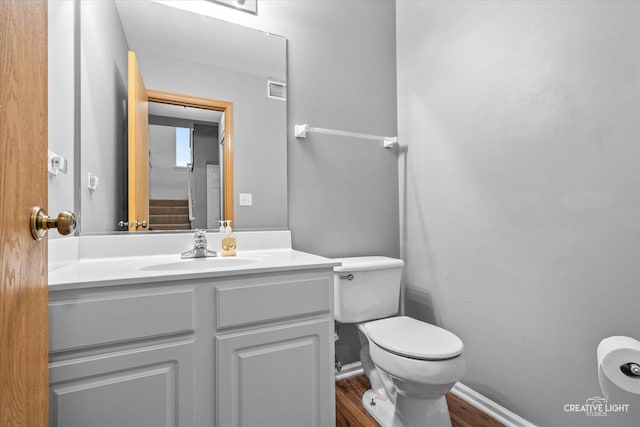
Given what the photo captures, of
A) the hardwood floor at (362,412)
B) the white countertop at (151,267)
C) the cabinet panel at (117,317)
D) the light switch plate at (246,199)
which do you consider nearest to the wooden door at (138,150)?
the white countertop at (151,267)

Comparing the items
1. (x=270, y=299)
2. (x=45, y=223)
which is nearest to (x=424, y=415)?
(x=270, y=299)

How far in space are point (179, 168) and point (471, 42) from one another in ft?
5.21

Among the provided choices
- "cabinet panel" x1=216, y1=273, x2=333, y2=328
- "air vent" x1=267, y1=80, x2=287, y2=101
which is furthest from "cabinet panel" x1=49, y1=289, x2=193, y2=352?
"air vent" x1=267, y1=80, x2=287, y2=101

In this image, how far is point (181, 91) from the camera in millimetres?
1456

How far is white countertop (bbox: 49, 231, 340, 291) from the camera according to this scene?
2.82 feet

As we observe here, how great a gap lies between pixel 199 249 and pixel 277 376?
635mm

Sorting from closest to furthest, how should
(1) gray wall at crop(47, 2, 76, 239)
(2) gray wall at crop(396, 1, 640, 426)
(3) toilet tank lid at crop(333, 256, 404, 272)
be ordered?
(1) gray wall at crop(47, 2, 76, 239) → (2) gray wall at crop(396, 1, 640, 426) → (3) toilet tank lid at crop(333, 256, 404, 272)

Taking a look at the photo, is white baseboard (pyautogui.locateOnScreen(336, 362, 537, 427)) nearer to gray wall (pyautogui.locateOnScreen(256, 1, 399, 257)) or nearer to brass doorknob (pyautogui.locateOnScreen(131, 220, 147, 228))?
gray wall (pyautogui.locateOnScreen(256, 1, 399, 257))

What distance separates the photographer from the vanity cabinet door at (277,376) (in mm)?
1008

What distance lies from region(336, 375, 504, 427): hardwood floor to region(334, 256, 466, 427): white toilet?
0.05 m

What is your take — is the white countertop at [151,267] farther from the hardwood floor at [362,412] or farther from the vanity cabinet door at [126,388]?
the hardwood floor at [362,412]

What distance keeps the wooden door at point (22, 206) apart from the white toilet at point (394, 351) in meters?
1.09

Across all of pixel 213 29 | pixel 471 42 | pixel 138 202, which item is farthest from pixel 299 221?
pixel 471 42

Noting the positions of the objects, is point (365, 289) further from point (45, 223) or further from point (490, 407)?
point (45, 223)
